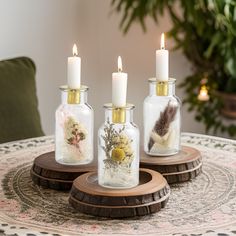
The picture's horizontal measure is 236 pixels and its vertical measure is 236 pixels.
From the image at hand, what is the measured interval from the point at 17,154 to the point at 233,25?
126cm

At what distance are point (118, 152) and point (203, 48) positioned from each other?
1984mm

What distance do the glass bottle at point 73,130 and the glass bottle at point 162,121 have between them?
16cm

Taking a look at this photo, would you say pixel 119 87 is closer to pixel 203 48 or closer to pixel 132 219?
pixel 132 219

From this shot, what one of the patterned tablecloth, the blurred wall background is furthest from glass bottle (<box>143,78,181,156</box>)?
the blurred wall background

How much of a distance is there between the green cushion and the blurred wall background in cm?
48

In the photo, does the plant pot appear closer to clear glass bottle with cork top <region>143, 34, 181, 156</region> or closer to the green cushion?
the green cushion

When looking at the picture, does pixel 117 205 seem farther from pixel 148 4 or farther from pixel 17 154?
pixel 148 4

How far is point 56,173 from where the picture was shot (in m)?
1.67

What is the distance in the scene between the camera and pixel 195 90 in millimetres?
3670

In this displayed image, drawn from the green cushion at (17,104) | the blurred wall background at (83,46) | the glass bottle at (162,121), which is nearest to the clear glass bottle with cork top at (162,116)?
the glass bottle at (162,121)

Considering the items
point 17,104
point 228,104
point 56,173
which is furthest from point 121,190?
point 228,104

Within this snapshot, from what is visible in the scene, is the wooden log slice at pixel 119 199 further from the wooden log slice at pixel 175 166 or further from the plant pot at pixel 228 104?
the plant pot at pixel 228 104

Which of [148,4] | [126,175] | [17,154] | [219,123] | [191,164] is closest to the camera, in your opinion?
[126,175]

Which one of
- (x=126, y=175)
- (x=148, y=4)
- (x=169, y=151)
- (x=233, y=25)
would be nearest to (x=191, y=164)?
(x=169, y=151)
